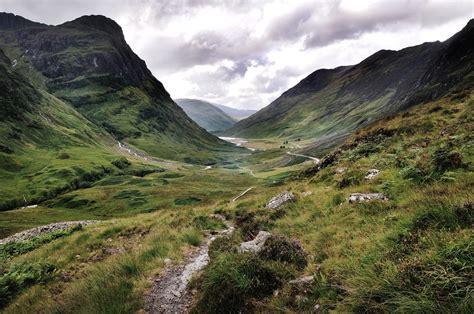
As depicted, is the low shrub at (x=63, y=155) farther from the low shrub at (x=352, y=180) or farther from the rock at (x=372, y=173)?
the rock at (x=372, y=173)

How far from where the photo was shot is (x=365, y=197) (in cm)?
1284

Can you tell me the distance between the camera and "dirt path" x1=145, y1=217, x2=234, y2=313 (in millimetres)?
8211

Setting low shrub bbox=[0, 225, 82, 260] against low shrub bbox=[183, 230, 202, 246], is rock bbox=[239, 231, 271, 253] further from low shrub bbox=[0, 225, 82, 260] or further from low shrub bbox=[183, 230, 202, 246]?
low shrub bbox=[0, 225, 82, 260]

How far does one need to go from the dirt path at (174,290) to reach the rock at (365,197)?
6681 millimetres

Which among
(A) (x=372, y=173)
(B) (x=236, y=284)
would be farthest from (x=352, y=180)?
(B) (x=236, y=284)

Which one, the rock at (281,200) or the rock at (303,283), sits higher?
the rock at (303,283)

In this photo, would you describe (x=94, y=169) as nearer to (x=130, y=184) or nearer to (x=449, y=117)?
(x=130, y=184)

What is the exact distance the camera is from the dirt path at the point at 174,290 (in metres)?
8.21

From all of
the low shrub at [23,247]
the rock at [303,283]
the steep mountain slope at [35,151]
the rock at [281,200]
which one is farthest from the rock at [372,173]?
the steep mountain slope at [35,151]

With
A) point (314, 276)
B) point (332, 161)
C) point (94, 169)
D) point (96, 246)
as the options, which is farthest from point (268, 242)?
point (94, 169)

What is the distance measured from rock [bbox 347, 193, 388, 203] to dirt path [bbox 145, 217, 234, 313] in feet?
21.9

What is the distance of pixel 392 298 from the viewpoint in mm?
5152

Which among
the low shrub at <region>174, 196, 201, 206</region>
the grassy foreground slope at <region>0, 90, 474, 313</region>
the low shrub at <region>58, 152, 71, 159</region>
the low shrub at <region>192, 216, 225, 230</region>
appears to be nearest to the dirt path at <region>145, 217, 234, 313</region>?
the grassy foreground slope at <region>0, 90, 474, 313</region>

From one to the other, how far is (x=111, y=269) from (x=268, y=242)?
527cm
